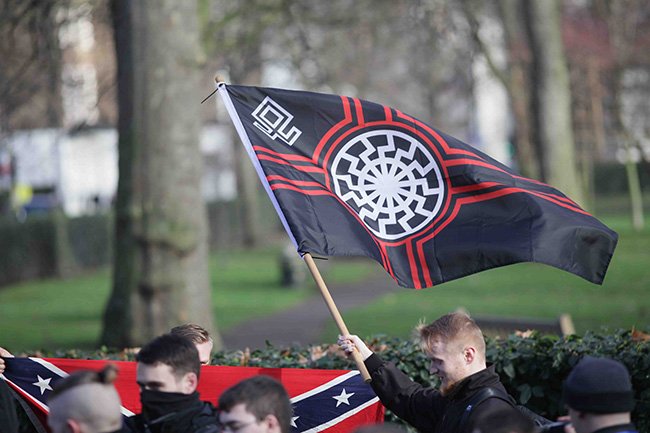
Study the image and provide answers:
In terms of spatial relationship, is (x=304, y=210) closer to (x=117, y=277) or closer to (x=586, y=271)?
(x=586, y=271)

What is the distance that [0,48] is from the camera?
19953 mm

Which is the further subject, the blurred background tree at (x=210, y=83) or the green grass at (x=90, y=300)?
the green grass at (x=90, y=300)

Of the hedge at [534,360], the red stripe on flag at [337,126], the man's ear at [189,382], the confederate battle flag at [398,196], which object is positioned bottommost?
the hedge at [534,360]

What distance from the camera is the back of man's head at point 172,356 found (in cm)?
445

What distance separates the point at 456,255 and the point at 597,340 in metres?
1.21

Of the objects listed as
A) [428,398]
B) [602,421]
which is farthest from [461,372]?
[602,421]

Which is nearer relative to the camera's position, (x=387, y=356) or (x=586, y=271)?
(x=586, y=271)

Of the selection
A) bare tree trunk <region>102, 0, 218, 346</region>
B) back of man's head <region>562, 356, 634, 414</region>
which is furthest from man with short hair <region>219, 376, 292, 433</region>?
bare tree trunk <region>102, 0, 218, 346</region>

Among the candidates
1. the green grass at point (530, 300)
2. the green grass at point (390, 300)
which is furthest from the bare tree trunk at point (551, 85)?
the green grass at point (530, 300)

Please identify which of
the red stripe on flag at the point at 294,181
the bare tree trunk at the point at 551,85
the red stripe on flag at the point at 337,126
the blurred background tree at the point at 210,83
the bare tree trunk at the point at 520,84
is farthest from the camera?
the bare tree trunk at the point at 520,84

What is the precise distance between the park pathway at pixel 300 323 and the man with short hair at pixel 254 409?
916 centimetres

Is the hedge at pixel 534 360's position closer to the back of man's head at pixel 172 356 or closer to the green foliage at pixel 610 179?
the back of man's head at pixel 172 356

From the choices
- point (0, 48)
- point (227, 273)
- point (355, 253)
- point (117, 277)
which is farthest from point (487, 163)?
point (227, 273)

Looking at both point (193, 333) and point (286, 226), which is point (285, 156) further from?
point (193, 333)
